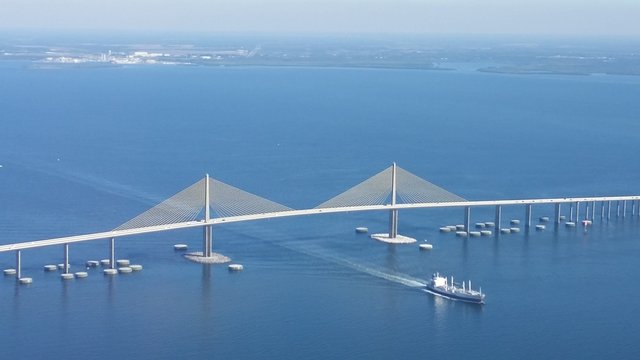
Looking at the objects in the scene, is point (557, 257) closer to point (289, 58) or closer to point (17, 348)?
point (17, 348)

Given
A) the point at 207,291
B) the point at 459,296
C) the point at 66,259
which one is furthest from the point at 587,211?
the point at 66,259

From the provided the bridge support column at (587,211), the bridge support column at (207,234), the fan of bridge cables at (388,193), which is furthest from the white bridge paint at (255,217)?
the fan of bridge cables at (388,193)

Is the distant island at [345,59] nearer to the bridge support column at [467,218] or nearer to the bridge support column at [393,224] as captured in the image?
the bridge support column at [467,218]

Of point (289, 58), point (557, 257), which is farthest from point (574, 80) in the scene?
point (557, 257)

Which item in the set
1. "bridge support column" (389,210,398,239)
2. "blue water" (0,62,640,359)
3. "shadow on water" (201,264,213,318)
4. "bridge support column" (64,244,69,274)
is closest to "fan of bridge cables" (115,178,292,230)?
"blue water" (0,62,640,359)

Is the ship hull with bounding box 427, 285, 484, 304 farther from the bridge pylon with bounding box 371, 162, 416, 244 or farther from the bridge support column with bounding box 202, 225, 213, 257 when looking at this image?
the bridge support column with bounding box 202, 225, 213, 257

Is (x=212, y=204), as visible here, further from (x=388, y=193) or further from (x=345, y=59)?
(x=345, y=59)
